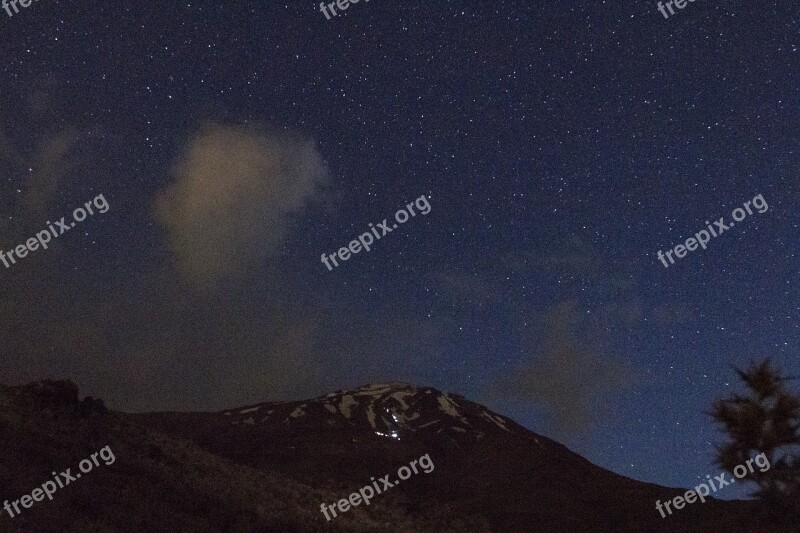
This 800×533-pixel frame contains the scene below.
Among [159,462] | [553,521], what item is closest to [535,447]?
[553,521]

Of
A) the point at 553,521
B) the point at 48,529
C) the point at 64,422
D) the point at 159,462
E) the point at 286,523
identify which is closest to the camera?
the point at 48,529

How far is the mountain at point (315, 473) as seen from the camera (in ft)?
59.3

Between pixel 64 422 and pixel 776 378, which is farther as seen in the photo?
pixel 776 378

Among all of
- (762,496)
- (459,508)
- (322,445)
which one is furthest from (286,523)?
(322,445)

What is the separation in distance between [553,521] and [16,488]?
114 ft

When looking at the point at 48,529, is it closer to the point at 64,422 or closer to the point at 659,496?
the point at 64,422

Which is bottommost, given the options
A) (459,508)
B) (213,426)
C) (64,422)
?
(459,508)

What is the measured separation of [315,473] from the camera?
56.2 metres

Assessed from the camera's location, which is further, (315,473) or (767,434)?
(315,473)

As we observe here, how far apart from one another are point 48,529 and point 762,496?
84.7 ft

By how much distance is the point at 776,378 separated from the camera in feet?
89.1

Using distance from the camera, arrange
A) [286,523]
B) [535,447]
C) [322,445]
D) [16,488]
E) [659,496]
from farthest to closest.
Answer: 1. [535,447]
2. [322,445]
3. [659,496]
4. [286,523]
5. [16,488]

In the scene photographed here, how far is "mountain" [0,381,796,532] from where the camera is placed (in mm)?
18062

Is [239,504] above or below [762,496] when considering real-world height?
above
